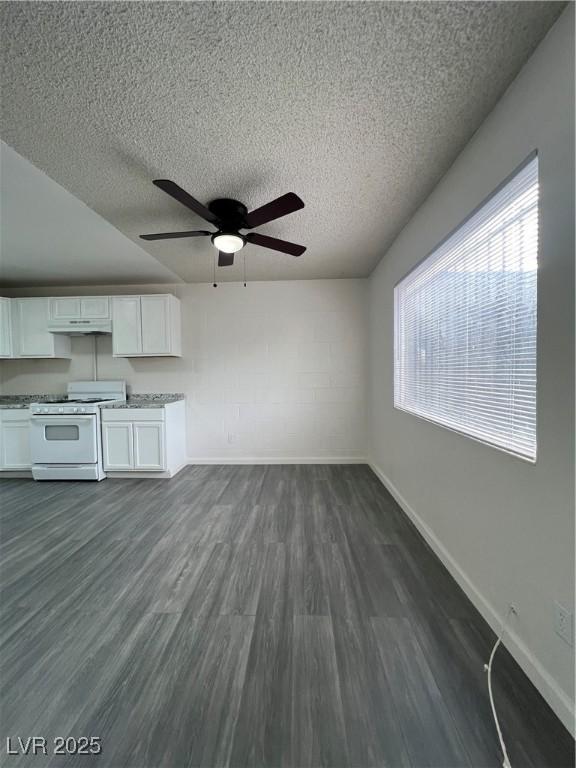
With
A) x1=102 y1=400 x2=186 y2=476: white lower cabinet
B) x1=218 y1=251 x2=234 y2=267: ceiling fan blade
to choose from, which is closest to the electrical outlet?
x1=218 y1=251 x2=234 y2=267: ceiling fan blade

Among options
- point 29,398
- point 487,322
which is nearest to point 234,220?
point 487,322

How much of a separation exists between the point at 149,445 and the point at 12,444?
5.78 feet

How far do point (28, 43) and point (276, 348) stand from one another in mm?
3194

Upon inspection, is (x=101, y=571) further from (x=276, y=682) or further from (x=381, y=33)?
(x=381, y=33)

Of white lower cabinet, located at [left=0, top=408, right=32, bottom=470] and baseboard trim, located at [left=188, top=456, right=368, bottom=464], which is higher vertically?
white lower cabinet, located at [left=0, top=408, right=32, bottom=470]

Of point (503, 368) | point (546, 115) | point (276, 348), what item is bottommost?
point (503, 368)

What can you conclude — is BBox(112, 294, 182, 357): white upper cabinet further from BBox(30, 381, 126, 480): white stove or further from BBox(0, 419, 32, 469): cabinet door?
BBox(0, 419, 32, 469): cabinet door

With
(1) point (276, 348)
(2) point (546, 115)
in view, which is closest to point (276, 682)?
(2) point (546, 115)

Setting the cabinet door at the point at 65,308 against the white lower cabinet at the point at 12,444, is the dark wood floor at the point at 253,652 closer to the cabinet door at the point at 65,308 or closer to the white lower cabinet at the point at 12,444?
the white lower cabinet at the point at 12,444

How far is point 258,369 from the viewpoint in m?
4.10

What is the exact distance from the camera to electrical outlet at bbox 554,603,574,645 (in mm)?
981

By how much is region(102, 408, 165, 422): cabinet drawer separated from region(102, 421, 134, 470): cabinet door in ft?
0.25

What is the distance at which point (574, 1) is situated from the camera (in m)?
0.96

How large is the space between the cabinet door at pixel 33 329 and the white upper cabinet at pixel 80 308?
156 millimetres
